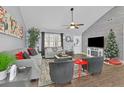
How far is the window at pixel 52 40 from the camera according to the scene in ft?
30.6

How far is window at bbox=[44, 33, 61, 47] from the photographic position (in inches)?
367

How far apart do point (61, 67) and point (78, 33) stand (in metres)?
7.37

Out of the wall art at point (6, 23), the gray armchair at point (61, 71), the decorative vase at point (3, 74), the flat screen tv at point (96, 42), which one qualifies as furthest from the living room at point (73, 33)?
the decorative vase at point (3, 74)

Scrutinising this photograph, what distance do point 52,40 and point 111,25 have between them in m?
4.55

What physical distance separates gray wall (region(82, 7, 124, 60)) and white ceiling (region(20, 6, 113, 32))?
33 centimetres

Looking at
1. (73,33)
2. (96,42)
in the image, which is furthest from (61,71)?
(73,33)

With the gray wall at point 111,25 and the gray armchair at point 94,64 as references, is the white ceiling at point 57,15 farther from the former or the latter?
the gray armchair at point 94,64

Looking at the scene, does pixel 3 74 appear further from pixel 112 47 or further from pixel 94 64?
pixel 112 47

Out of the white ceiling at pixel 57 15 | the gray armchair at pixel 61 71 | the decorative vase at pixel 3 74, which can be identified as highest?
the white ceiling at pixel 57 15

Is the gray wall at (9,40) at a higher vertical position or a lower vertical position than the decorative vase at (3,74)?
higher

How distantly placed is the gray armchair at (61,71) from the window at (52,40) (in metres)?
6.35

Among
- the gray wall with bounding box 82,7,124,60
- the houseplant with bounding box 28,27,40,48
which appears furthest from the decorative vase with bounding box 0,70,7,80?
the gray wall with bounding box 82,7,124,60
